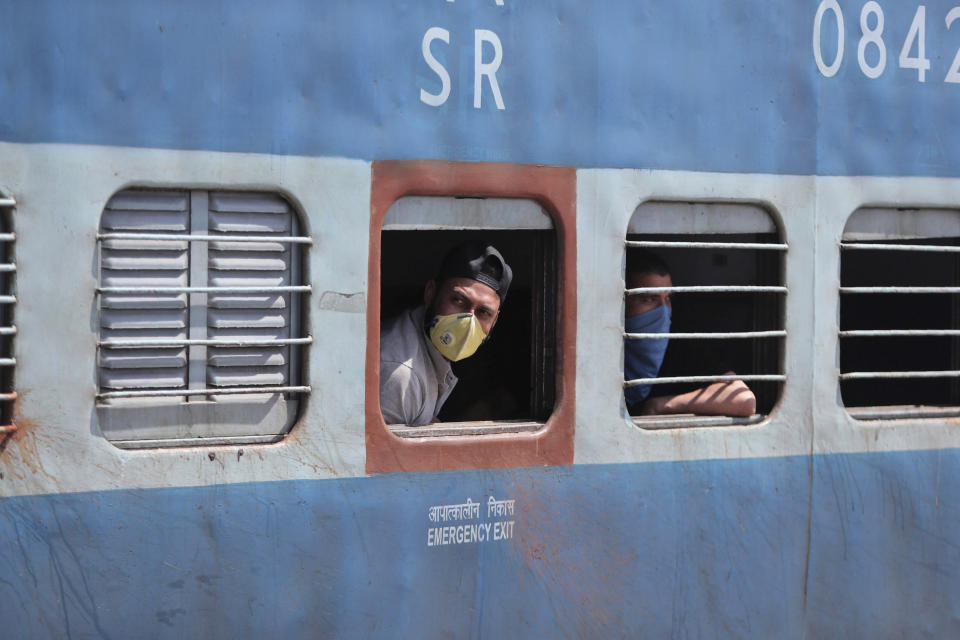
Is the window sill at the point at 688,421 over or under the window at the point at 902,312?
under

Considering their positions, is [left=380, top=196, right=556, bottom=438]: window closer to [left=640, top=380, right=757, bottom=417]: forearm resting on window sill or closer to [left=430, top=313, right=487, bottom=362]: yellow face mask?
[left=430, top=313, right=487, bottom=362]: yellow face mask

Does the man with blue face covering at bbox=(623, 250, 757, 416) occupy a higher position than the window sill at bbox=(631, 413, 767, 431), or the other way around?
the man with blue face covering at bbox=(623, 250, 757, 416)

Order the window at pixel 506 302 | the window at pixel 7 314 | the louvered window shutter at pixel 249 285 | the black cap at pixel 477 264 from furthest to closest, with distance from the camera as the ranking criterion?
the black cap at pixel 477 264 < the window at pixel 506 302 < the louvered window shutter at pixel 249 285 < the window at pixel 7 314

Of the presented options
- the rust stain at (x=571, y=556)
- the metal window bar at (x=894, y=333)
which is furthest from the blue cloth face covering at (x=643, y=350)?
the metal window bar at (x=894, y=333)

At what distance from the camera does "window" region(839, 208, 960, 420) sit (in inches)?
156

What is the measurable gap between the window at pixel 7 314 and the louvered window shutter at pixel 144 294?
207 mm

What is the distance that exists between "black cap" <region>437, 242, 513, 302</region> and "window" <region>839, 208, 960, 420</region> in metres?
1.14

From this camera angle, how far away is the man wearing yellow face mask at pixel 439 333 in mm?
3451

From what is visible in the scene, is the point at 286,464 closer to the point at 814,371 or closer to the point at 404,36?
the point at 404,36

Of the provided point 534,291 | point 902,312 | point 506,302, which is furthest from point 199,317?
point 902,312

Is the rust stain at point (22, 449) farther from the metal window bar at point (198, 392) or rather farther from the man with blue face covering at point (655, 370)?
the man with blue face covering at point (655, 370)

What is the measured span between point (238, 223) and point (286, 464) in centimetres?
64

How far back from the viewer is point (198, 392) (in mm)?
3006

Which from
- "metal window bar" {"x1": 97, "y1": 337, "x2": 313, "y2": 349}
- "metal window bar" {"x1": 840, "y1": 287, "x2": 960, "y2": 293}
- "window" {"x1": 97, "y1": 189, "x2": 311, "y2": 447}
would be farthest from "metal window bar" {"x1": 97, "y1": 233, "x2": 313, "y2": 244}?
"metal window bar" {"x1": 840, "y1": 287, "x2": 960, "y2": 293}
